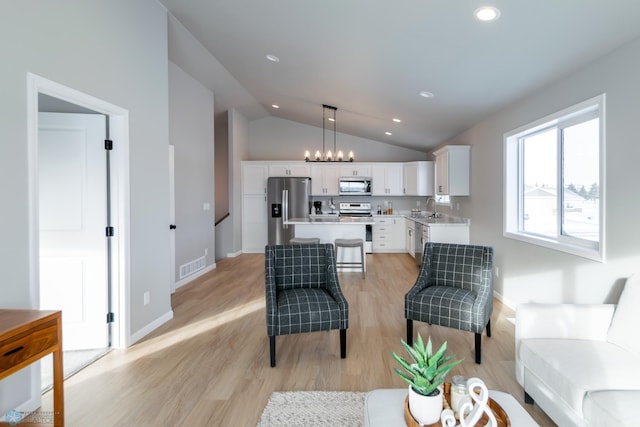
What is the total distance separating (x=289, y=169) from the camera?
8570 millimetres

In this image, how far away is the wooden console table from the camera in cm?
163

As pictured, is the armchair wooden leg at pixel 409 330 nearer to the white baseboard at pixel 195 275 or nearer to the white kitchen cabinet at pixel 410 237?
the white baseboard at pixel 195 275

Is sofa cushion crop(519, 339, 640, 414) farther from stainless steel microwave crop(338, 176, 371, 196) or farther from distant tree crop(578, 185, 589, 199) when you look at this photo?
stainless steel microwave crop(338, 176, 371, 196)

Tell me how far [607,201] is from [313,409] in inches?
101

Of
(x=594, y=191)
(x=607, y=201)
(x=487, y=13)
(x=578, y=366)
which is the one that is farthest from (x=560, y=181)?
(x=578, y=366)

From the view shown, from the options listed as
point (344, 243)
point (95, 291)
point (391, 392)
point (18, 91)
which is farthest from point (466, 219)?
point (18, 91)

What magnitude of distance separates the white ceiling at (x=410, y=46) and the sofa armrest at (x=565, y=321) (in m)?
1.81

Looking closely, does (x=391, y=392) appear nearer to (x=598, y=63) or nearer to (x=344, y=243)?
(x=598, y=63)

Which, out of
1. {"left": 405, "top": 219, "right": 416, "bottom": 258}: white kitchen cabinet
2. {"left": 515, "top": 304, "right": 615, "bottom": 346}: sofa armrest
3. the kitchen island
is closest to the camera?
{"left": 515, "top": 304, "right": 615, "bottom": 346}: sofa armrest

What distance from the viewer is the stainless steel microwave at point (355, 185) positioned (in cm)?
858

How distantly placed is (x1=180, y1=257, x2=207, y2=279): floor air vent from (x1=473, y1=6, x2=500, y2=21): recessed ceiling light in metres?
4.94

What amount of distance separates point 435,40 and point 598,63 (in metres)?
1.22

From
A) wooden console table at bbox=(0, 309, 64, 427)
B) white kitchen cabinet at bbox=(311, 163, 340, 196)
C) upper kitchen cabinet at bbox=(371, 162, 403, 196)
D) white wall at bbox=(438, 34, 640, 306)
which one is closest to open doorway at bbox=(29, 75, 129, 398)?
wooden console table at bbox=(0, 309, 64, 427)

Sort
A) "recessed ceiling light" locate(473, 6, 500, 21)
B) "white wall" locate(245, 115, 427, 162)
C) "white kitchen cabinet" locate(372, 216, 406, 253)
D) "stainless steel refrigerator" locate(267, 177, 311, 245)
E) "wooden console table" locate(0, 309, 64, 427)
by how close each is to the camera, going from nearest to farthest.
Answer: "wooden console table" locate(0, 309, 64, 427) < "recessed ceiling light" locate(473, 6, 500, 21) < "stainless steel refrigerator" locate(267, 177, 311, 245) < "white kitchen cabinet" locate(372, 216, 406, 253) < "white wall" locate(245, 115, 427, 162)
